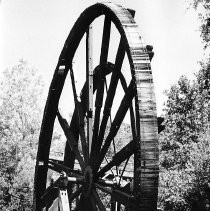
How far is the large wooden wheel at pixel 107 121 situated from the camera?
2699 mm

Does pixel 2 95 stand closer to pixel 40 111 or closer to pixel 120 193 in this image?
pixel 40 111

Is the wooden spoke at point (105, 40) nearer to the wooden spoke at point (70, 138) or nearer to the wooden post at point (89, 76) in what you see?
the wooden post at point (89, 76)

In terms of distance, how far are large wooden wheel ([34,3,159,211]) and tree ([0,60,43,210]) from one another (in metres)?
13.7

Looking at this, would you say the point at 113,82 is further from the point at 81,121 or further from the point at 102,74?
the point at 81,121

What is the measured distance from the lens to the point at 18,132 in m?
20.0

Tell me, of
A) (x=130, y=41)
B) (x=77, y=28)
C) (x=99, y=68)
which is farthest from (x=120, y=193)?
(x=77, y=28)

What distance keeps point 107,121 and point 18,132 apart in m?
16.8

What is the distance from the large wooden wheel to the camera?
2699 millimetres

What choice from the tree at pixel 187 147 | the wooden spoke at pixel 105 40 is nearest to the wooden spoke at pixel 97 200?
the wooden spoke at pixel 105 40

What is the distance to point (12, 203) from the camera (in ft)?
63.8

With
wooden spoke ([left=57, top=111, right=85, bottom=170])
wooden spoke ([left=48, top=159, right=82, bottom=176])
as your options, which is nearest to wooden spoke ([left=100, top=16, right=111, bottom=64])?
wooden spoke ([left=57, top=111, right=85, bottom=170])

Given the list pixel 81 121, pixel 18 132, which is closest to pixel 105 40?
pixel 81 121

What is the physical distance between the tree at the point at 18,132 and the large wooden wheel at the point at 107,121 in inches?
540

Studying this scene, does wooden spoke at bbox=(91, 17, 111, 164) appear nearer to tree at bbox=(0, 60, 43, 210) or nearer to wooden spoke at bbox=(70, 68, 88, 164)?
wooden spoke at bbox=(70, 68, 88, 164)
